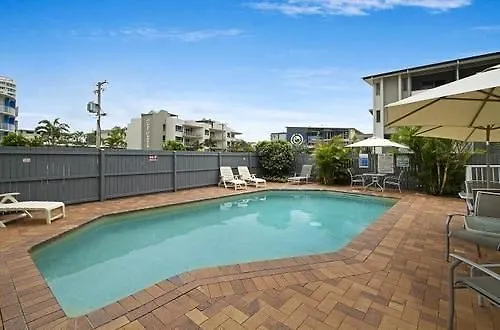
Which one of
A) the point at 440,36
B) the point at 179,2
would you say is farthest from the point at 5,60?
the point at 440,36

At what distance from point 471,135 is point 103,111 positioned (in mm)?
23692

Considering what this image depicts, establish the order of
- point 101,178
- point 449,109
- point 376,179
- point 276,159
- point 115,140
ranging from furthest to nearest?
1. point 115,140
2. point 276,159
3. point 376,179
4. point 101,178
5. point 449,109

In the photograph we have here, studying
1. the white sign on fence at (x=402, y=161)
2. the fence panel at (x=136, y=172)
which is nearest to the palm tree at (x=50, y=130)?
the fence panel at (x=136, y=172)

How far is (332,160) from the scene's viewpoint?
12.5 meters

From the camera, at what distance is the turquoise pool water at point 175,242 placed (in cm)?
365

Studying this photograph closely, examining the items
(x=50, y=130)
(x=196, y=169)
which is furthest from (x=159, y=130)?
(x=196, y=169)

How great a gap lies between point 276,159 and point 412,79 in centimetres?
1431

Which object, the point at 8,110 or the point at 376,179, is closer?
the point at 376,179

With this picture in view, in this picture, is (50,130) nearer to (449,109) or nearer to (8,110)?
(8,110)

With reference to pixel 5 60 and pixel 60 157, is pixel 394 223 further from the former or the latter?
pixel 5 60

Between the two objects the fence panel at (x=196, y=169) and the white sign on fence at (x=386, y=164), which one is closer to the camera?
the fence panel at (x=196, y=169)

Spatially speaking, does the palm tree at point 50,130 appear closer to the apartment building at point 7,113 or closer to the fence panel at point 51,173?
the apartment building at point 7,113

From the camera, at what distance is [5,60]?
13.8m

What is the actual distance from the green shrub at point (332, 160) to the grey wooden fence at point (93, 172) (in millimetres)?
5072
